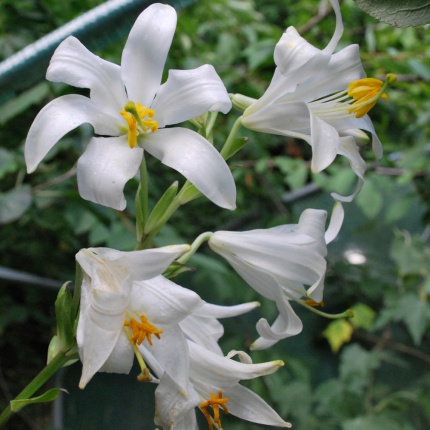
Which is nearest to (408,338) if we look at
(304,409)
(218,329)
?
(304,409)

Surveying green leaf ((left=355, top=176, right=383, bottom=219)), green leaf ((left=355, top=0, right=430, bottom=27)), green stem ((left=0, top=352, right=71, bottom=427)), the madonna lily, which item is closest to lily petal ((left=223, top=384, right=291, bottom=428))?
the madonna lily

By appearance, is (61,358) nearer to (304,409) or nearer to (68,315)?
(68,315)

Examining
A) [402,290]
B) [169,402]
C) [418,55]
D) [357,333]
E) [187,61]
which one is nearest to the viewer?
[169,402]

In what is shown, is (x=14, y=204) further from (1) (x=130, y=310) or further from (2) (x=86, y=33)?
(1) (x=130, y=310)

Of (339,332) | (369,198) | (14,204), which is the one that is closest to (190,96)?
(14,204)

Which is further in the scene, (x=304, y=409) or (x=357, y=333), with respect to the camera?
(x=357, y=333)
